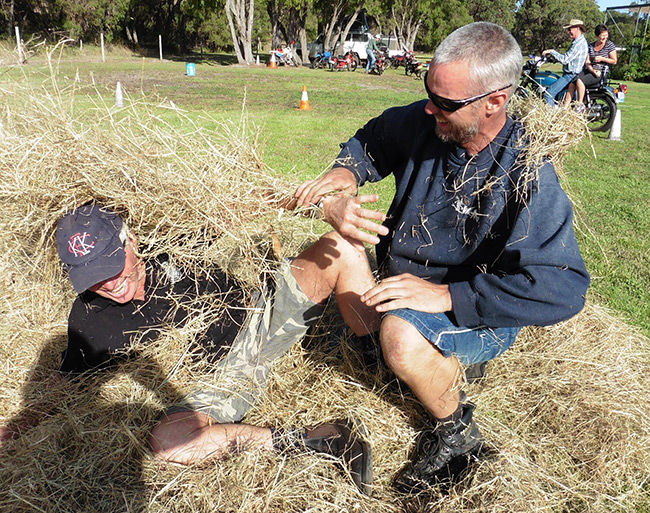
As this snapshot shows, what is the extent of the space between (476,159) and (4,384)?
2.40 meters

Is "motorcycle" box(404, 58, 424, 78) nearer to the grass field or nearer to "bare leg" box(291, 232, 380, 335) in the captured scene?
the grass field

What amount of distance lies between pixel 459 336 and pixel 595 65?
941 centimetres

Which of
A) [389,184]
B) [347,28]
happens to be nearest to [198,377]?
[389,184]

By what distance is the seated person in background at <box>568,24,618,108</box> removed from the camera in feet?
29.3

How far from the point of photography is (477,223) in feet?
6.85

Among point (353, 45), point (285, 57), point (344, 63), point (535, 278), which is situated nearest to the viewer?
point (535, 278)

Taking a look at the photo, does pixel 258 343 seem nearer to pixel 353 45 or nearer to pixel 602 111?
pixel 602 111

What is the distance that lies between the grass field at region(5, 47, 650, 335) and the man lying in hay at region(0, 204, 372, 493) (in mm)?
674

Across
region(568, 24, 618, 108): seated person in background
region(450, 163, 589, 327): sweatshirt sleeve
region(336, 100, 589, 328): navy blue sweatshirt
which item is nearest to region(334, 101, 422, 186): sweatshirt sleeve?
region(336, 100, 589, 328): navy blue sweatshirt

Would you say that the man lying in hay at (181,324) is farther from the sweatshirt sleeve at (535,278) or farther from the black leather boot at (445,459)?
the sweatshirt sleeve at (535,278)

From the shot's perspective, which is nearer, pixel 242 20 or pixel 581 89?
pixel 581 89

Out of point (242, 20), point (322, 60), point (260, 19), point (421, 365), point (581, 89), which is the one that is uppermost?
point (260, 19)

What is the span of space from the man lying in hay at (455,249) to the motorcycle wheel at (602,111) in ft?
26.0

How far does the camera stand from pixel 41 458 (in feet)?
6.50
